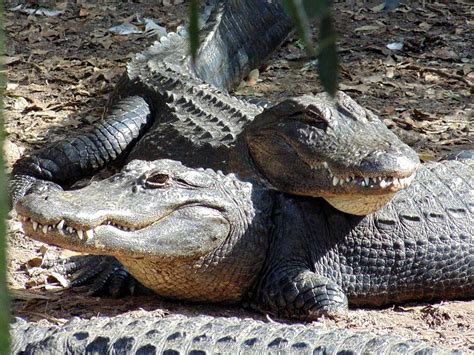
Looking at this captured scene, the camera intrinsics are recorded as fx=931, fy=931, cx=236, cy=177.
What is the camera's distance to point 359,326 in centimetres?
389

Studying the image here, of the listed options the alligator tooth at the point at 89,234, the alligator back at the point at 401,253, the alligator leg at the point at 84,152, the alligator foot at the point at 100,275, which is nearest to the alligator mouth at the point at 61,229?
the alligator tooth at the point at 89,234

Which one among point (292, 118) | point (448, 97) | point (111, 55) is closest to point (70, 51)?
point (111, 55)

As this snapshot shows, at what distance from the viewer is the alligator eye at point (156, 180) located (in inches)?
149

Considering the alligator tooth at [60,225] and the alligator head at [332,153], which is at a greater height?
the alligator tooth at [60,225]

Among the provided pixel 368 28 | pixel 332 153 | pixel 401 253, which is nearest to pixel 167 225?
pixel 332 153

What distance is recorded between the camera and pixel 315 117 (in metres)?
4.20

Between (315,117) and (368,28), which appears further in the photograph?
(368,28)

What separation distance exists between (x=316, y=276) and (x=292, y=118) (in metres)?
0.76

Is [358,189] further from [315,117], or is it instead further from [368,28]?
[368,28]

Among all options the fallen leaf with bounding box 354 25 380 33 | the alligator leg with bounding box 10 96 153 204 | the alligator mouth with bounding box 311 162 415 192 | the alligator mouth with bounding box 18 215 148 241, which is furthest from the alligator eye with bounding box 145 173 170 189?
the fallen leaf with bounding box 354 25 380 33

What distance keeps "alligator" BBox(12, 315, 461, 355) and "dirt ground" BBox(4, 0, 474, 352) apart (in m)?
1.13

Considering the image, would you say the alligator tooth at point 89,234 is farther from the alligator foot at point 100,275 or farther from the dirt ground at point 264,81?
the alligator foot at point 100,275

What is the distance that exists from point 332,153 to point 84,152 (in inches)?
88.0

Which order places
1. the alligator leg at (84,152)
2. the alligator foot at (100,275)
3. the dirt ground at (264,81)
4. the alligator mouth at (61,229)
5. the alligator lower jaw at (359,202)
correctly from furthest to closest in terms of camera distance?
the alligator leg at (84,152), the alligator foot at (100,275), the dirt ground at (264,81), the alligator lower jaw at (359,202), the alligator mouth at (61,229)
